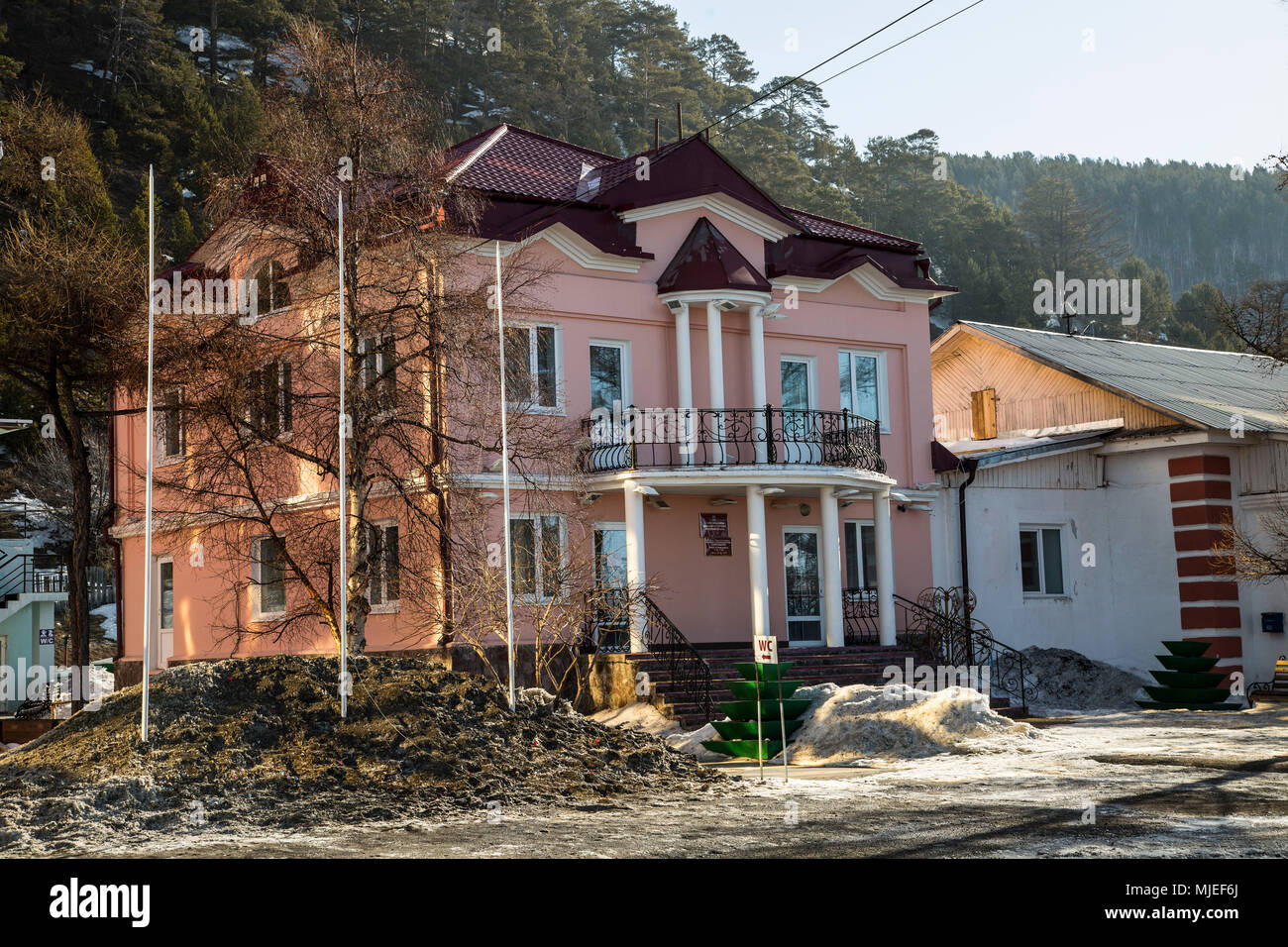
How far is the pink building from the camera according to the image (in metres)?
22.6

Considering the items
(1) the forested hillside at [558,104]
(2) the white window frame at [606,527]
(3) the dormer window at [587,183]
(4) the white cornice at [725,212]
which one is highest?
(1) the forested hillside at [558,104]

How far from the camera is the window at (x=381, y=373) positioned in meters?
18.2

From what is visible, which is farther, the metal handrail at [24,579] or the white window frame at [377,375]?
the metal handrail at [24,579]

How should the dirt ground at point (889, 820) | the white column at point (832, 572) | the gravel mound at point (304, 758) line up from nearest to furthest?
the dirt ground at point (889, 820) < the gravel mound at point (304, 758) < the white column at point (832, 572)

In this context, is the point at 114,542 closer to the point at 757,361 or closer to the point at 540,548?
the point at 540,548

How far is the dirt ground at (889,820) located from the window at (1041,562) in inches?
441

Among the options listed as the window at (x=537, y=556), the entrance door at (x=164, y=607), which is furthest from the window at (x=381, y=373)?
the entrance door at (x=164, y=607)

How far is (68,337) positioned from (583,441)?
8097 millimetres

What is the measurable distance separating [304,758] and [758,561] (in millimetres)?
10579

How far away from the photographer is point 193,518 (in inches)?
795

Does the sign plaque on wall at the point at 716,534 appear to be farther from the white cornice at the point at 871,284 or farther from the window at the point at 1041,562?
the window at the point at 1041,562

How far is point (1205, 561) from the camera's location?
27.1 metres
